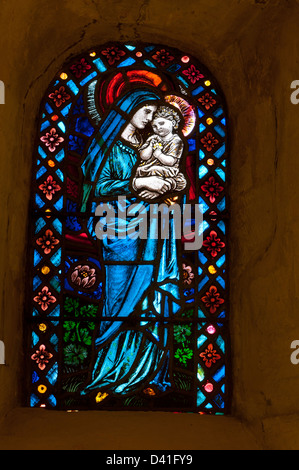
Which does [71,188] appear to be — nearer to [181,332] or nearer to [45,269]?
[45,269]

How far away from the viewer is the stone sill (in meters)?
Result: 3.22

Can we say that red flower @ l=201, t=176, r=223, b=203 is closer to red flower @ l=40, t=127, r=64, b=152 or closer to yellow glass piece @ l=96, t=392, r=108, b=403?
red flower @ l=40, t=127, r=64, b=152

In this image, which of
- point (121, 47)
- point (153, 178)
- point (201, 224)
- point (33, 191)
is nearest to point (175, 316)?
point (201, 224)

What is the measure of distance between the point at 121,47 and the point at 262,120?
94 cm

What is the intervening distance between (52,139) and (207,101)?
849 mm

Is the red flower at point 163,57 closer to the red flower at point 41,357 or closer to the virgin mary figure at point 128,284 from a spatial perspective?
the virgin mary figure at point 128,284

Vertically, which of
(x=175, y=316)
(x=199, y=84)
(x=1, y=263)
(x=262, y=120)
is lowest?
(x=175, y=316)

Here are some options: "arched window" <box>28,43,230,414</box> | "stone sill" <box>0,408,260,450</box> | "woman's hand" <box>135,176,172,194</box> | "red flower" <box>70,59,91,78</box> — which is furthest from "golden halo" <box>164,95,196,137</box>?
"stone sill" <box>0,408,260,450</box>

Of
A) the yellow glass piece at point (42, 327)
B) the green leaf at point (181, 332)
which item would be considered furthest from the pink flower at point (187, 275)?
the yellow glass piece at point (42, 327)

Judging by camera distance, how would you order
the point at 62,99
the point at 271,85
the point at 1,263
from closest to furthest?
the point at 1,263, the point at 271,85, the point at 62,99

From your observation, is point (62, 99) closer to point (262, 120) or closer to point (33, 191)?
point (33, 191)

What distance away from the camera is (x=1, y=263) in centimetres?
336

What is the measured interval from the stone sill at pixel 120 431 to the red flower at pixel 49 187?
108cm

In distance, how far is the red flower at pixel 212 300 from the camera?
366 cm
